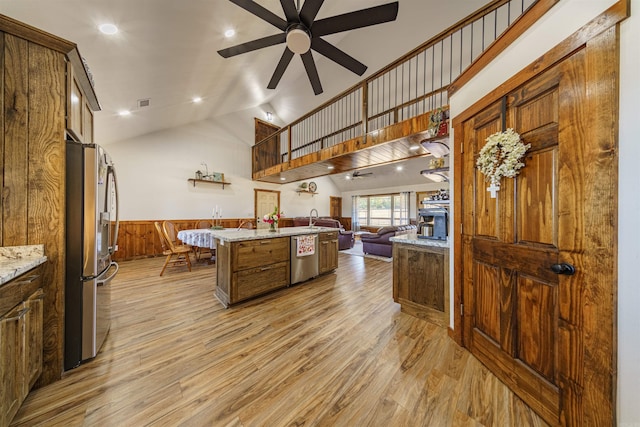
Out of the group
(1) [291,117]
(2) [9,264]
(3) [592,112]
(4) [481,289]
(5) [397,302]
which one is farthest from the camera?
(1) [291,117]

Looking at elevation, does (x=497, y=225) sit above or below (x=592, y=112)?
below

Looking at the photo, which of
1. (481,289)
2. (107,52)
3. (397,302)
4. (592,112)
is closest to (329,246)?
(397,302)

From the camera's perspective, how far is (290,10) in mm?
2248

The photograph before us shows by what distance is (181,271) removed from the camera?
13.9 ft

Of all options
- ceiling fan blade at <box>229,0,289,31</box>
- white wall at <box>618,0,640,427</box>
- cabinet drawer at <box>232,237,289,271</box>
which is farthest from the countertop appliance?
ceiling fan blade at <box>229,0,289,31</box>

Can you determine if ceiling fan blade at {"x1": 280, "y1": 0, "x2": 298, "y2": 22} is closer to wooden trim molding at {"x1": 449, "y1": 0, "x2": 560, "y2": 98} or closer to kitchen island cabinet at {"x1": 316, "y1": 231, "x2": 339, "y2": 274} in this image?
wooden trim molding at {"x1": 449, "y1": 0, "x2": 560, "y2": 98}

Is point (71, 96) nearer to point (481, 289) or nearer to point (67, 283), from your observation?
point (67, 283)

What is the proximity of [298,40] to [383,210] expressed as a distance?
855 centimetres

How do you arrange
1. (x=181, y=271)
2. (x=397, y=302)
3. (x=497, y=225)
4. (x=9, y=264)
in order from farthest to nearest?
(x=181, y=271), (x=397, y=302), (x=497, y=225), (x=9, y=264)

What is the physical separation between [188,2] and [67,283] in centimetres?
272

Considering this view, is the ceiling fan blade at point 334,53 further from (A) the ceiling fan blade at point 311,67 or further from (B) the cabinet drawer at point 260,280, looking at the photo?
(B) the cabinet drawer at point 260,280

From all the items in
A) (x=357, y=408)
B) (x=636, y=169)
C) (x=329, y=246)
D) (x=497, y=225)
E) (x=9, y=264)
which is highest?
(x=636, y=169)

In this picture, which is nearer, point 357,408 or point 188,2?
point 357,408

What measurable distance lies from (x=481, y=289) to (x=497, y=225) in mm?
525
